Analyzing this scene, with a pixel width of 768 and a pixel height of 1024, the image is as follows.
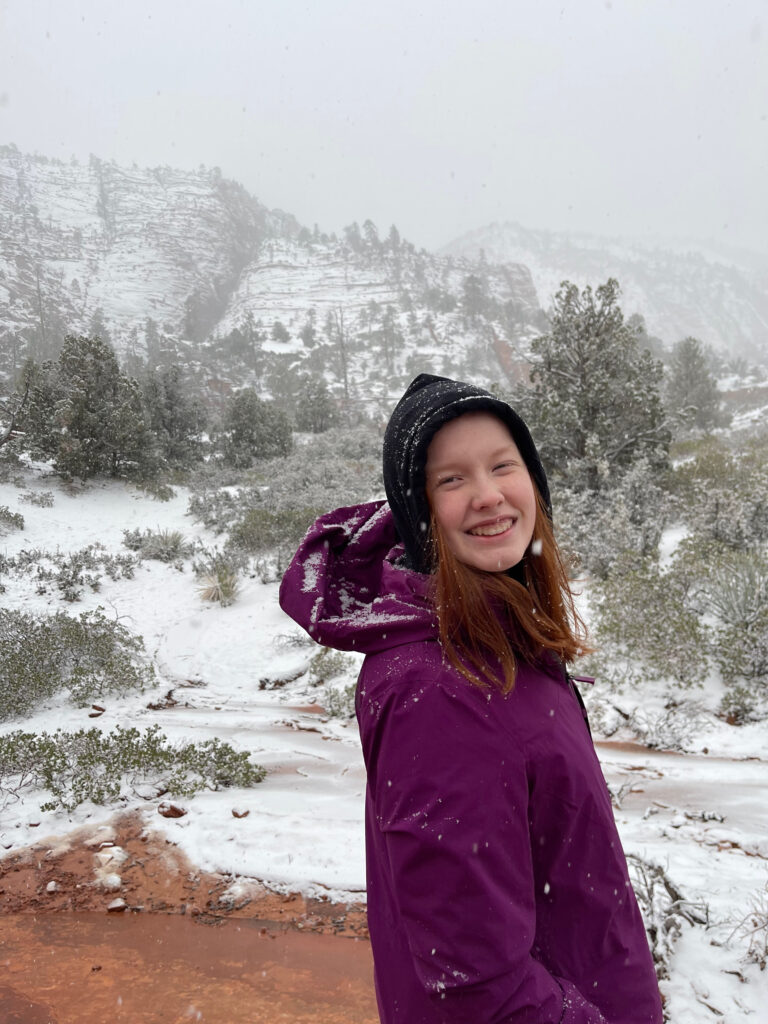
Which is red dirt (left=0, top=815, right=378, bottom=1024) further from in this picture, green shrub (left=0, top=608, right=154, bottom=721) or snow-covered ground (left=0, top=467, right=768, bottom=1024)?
green shrub (left=0, top=608, right=154, bottom=721)

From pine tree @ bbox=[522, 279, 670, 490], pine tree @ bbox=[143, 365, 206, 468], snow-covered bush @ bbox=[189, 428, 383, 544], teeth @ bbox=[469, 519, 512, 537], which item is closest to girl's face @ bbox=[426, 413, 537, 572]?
teeth @ bbox=[469, 519, 512, 537]

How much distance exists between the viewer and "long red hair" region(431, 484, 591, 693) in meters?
Result: 0.99

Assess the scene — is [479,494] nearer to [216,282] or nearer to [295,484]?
[295,484]

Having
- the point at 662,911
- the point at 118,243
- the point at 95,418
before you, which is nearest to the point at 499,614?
the point at 662,911

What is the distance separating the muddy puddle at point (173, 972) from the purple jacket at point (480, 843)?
191 centimetres

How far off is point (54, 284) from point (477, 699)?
242 ft

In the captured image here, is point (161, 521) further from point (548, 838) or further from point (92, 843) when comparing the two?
point (548, 838)

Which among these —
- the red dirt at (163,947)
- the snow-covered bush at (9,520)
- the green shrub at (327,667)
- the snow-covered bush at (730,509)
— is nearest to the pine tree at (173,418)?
the snow-covered bush at (9,520)

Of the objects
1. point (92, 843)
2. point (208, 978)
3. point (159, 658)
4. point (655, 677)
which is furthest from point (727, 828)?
point (159, 658)

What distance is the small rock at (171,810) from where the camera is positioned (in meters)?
3.92

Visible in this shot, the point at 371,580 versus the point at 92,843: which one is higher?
the point at 371,580

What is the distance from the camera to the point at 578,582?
25.5 feet

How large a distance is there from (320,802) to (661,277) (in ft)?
505

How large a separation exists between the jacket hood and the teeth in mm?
146
